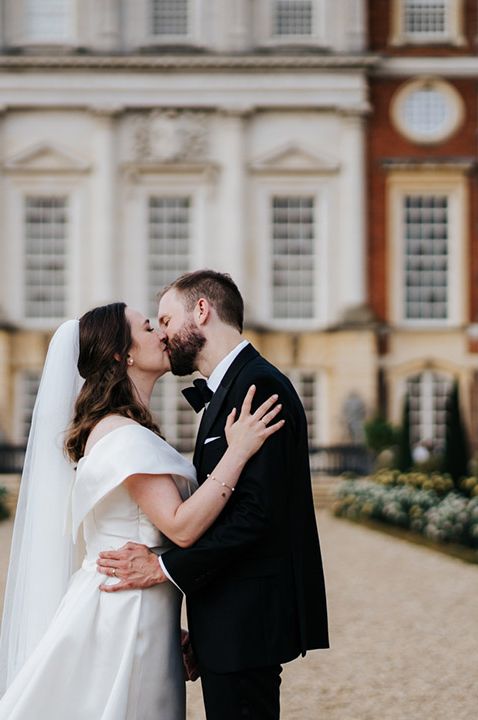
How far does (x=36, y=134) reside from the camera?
1006 inches

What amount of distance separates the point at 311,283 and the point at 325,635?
22498 mm

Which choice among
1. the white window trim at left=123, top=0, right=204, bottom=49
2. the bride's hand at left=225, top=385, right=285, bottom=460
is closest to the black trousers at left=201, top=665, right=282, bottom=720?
the bride's hand at left=225, top=385, right=285, bottom=460

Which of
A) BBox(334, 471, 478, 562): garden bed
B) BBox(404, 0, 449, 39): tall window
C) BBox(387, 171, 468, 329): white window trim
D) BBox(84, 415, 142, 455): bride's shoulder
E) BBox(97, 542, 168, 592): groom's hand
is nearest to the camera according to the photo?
BBox(97, 542, 168, 592): groom's hand

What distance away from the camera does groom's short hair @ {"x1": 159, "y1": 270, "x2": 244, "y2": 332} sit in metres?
3.78

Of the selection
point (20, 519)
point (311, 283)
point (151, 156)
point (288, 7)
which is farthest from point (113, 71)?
point (20, 519)

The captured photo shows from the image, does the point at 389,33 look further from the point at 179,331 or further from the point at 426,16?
the point at 179,331

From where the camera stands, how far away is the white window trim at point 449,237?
2580 centimetres

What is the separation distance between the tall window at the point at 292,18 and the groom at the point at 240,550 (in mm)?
23122

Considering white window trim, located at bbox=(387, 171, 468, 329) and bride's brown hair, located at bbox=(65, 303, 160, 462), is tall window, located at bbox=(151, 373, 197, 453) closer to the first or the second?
white window trim, located at bbox=(387, 171, 468, 329)

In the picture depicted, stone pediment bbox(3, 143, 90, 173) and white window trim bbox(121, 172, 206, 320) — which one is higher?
stone pediment bbox(3, 143, 90, 173)

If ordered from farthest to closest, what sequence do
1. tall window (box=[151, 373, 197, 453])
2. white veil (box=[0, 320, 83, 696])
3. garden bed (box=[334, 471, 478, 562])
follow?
1. tall window (box=[151, 373, 197, 453])
2. garden bed (box=[334, 471, 478, 562])
3. white veil (box=[0, 320, 83, 696])

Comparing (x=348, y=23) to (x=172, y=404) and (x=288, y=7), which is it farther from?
(x=172, y=404)

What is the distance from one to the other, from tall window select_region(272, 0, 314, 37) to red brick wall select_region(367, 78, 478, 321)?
1.86 meters

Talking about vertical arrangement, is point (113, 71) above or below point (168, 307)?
above
